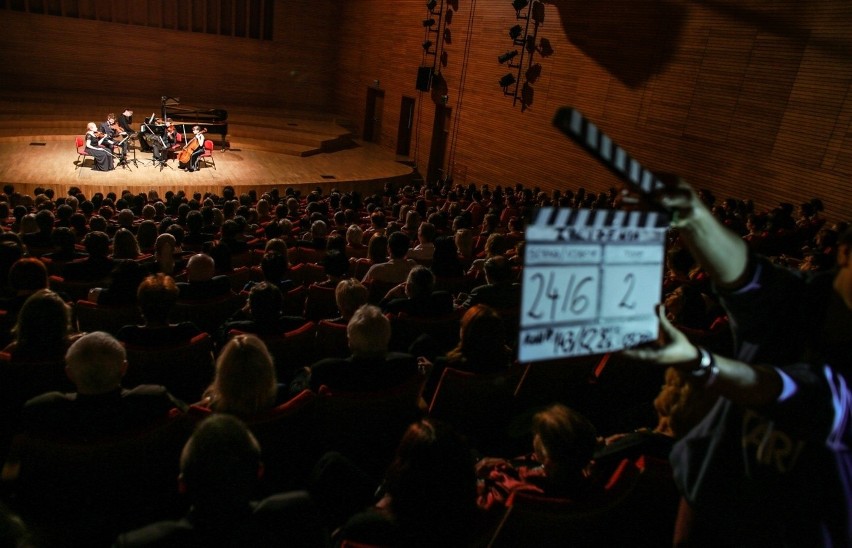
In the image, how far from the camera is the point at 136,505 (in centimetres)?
216

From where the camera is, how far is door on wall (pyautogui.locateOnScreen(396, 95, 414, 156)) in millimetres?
17281

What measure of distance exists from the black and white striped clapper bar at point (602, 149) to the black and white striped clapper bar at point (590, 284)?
9 cm

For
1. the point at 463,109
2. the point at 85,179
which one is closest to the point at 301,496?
the point at 85,179

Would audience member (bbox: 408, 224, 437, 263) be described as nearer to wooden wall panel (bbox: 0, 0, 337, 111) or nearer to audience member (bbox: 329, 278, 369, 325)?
audience member (bbox: 329, 278, 369, 325)

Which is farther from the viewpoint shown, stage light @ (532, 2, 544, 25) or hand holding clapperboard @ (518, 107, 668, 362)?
stage light @ (532, 2, 544, 25)

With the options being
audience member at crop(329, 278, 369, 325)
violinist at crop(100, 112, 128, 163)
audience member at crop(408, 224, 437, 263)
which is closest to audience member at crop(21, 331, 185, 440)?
audience member at crop(329, 278, 369, 325)

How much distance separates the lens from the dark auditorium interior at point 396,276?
179 cm

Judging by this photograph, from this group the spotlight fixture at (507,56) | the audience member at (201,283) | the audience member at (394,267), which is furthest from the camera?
the spotlight fixture at (507,56)

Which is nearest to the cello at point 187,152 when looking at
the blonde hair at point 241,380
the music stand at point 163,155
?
the music stand at point 163,155

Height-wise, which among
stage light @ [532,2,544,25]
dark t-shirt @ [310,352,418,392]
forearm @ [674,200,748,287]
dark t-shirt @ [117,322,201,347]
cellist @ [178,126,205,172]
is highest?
stage light @ [532,2,544,25]

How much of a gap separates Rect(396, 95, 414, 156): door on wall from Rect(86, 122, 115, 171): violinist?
29.8 ft

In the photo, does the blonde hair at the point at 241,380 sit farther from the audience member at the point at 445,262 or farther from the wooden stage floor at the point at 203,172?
the wooden stage floor at the point at 203,172

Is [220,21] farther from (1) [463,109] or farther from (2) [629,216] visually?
(2) [629,216]

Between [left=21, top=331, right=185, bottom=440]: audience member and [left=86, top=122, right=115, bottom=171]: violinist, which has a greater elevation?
[left=21, top=331, right=185, bottom=440]: audience member
